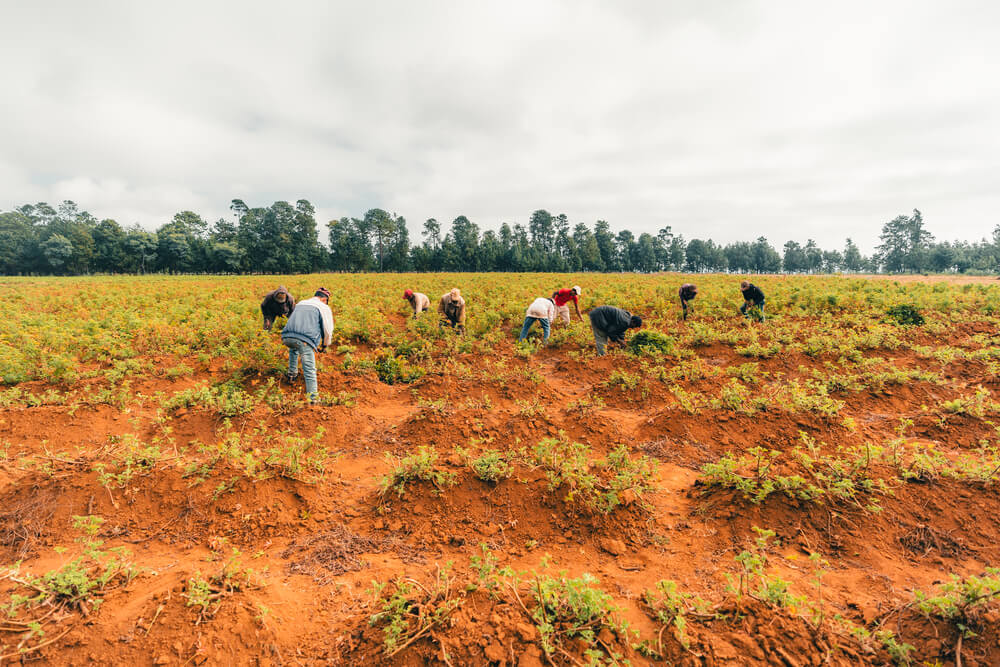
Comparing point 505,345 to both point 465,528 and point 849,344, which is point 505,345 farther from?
point 849,344

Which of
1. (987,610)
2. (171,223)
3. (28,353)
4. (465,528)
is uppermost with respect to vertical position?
(171,223)

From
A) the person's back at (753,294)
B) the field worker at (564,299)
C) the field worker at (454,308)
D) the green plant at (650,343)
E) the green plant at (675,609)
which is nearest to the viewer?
the green plant at (675,609)

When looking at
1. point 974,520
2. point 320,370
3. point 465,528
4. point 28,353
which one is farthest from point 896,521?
point 28,353

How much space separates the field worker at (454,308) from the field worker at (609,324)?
140 inches

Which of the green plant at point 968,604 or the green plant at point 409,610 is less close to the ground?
the green plant at point 968,604

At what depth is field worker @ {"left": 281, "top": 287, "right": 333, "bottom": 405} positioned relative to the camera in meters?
6.31

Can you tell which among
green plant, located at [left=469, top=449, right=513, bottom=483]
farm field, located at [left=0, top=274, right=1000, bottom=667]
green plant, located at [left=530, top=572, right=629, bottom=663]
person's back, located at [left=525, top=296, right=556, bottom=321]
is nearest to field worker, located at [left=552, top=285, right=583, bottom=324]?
person's back, located at [left=525, top=296, right=556, bottom=321]

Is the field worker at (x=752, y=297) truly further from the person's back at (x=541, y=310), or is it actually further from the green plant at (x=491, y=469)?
the green plant at (x=491, y=469)

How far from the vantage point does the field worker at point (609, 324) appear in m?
8.80

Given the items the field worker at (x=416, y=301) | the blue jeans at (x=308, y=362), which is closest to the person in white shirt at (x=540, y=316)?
the field worker at (x=416, y=301)

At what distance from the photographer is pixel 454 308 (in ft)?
33.7

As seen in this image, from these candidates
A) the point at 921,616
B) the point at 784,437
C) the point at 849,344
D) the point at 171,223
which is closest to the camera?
the point at 921,616

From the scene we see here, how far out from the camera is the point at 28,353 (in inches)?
281

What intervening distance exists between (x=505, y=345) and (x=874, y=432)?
731cm
